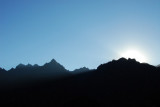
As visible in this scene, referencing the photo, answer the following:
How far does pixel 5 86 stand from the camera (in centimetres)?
12988

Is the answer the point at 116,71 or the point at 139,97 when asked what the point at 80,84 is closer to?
the point at 116,71

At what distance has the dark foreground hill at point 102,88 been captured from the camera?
96781mm

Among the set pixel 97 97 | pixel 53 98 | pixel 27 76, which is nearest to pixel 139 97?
pixel 97 97

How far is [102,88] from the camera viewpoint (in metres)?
109

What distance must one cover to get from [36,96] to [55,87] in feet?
43.6

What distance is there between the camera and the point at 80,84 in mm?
119188

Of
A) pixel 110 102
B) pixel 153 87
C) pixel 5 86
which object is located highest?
pixel 5 86

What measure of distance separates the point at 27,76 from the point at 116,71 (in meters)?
57.6

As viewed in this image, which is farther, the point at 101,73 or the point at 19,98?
the point at 101,73

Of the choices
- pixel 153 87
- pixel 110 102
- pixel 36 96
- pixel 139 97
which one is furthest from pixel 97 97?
pixel 36 96

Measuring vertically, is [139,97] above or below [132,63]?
below

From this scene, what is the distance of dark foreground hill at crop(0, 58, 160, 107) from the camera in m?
96.8

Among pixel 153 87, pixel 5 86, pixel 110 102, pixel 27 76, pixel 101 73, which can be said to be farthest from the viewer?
pixel 27 76

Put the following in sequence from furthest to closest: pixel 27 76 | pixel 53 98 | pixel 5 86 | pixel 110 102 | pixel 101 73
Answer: pixel 27 76
pixel 5 86
pixel 101 73
pixel 53 98
pixel 110 102
